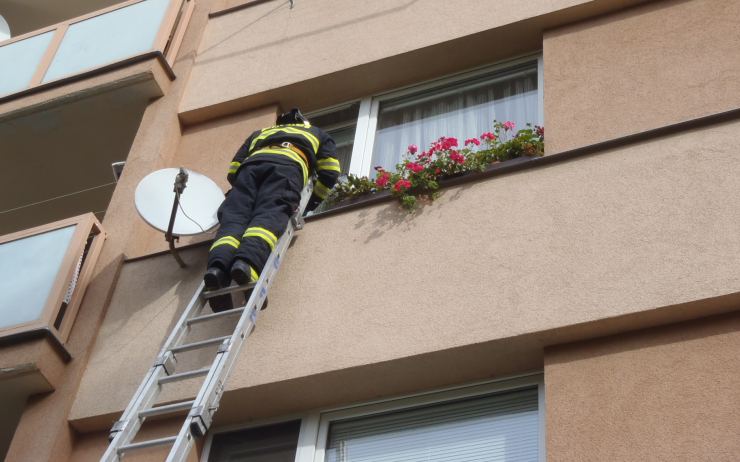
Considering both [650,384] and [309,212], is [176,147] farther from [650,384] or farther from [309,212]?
[650,384]

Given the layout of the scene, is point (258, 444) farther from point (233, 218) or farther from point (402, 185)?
point (402, 185)

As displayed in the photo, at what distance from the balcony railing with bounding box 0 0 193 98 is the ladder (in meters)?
3.55

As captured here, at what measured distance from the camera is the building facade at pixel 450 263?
20.5 ft

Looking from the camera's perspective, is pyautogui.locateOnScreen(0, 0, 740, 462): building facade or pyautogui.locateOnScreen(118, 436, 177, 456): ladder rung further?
pyautogui.locateOnScreen(0, 0, 740, 462): building facade

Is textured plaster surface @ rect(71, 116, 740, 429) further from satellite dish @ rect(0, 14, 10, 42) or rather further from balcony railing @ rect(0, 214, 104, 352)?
satellite dish @ rect(0, 14, 10, 42)

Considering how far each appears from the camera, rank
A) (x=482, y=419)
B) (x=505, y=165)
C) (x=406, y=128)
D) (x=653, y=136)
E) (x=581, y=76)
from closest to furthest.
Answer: (x=482, y=419) < (x=653, y=136) < (x=505, y=165) < (x=581, y=76) < (x=406, y=128)

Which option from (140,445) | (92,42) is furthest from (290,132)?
(92,42)

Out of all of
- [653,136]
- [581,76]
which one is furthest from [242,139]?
[653,136]

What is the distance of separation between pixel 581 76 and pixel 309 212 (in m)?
2.29

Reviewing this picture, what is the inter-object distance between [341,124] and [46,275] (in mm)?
2995

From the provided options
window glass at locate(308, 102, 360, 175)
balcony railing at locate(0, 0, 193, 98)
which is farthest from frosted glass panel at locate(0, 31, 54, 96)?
window glass at locate(308, 102, 360, 175)

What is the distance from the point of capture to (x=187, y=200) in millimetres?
8109

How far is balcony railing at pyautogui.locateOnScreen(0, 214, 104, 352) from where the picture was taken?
782 centimetres

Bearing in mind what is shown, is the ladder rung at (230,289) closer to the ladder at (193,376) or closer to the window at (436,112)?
the ladder at (193,376)
